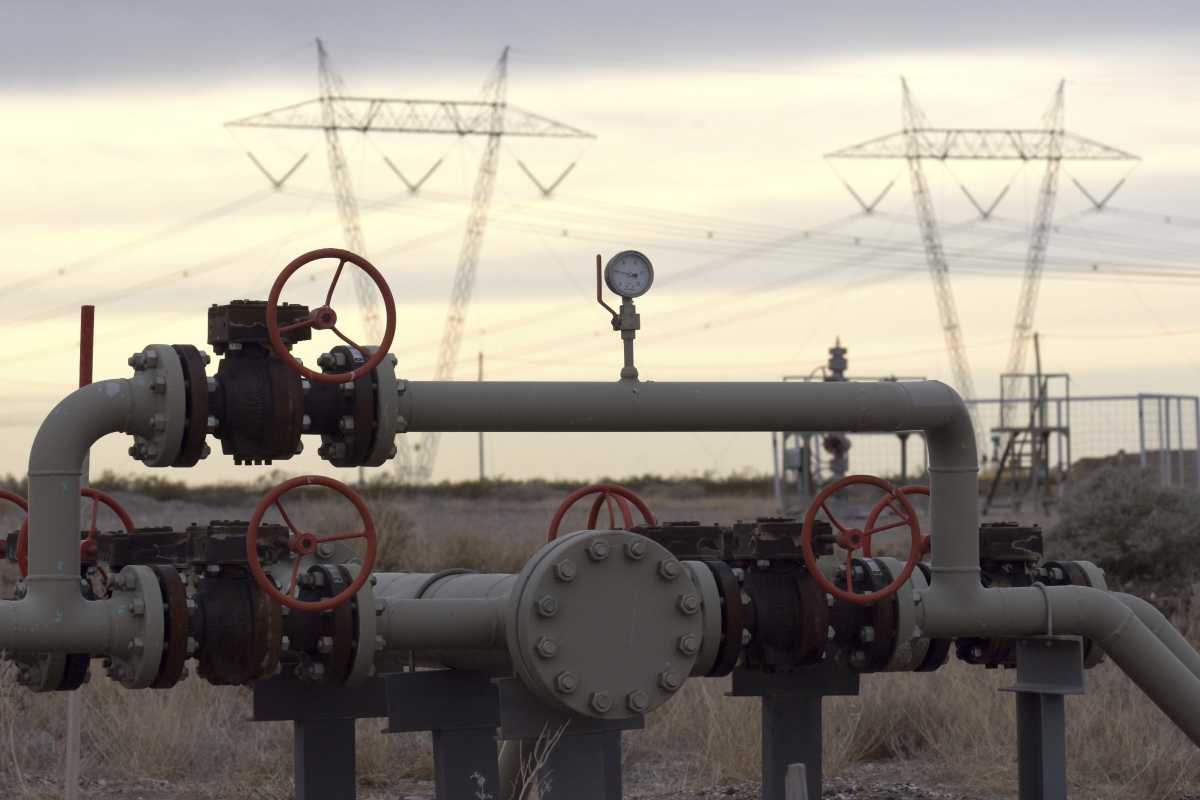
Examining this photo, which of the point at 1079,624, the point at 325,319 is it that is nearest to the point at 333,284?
the point at 325,319

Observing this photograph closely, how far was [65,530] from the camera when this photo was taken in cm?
477

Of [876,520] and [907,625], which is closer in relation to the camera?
[907,625]

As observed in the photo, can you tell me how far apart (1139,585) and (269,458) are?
11.3 meters

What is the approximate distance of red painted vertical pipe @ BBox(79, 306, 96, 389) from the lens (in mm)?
5156

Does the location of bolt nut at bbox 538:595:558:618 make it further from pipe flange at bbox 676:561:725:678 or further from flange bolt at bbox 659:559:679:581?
pipe flange at bbox 676:561:725:678

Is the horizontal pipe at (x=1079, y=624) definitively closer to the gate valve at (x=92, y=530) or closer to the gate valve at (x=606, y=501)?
the gate valve at (x=606, y=501)

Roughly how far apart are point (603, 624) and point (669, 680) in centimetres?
26

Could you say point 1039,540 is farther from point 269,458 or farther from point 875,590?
point 269,458

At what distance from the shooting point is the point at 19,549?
548 cm

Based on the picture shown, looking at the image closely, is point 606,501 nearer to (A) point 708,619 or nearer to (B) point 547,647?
(A) point 708,619

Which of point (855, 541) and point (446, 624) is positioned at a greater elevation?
point (855, 541)

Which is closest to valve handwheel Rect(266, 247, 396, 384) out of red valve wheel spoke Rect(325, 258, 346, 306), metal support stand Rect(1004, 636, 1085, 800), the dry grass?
red valve wheel spoke Rect(325, 258, 346, 306)

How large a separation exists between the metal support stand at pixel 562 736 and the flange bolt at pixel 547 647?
6.9 inches

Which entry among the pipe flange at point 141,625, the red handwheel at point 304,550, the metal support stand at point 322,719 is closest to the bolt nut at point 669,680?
the red handwheel at point 304,550
